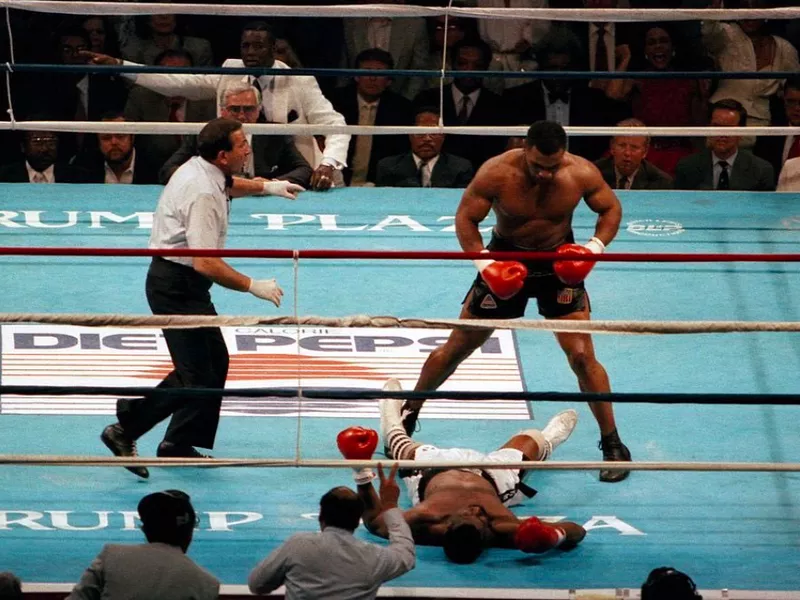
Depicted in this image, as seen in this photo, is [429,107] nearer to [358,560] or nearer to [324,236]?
[324,236]

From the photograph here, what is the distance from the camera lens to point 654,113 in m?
8.46

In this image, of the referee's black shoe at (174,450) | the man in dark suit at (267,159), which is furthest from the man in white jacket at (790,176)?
the referee's black shoe at (174,450)

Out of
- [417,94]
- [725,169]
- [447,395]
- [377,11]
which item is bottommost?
[447,395]

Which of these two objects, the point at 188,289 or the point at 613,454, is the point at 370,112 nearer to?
the point at 188,289

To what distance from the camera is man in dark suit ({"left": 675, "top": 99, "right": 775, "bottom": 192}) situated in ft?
25.8

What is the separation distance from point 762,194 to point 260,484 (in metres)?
3.66

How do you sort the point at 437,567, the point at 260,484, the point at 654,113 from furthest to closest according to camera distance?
1. the point at 654,113
2. the point at 260,484
3. the point at 437,567

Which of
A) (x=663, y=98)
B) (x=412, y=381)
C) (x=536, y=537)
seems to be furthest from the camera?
(x=663, y=98)

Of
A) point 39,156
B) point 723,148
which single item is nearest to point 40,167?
point 39,156

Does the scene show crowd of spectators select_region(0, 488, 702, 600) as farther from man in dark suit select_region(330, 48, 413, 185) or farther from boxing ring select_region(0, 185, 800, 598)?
man in dark suit select_region(330, 48, 413, 185)

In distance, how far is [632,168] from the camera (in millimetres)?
7840

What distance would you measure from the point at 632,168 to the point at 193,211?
3.27 metres

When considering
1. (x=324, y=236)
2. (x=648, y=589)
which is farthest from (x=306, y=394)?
(x=324, y=236)

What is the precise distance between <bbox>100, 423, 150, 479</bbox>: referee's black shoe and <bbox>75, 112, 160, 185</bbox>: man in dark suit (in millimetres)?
2855
